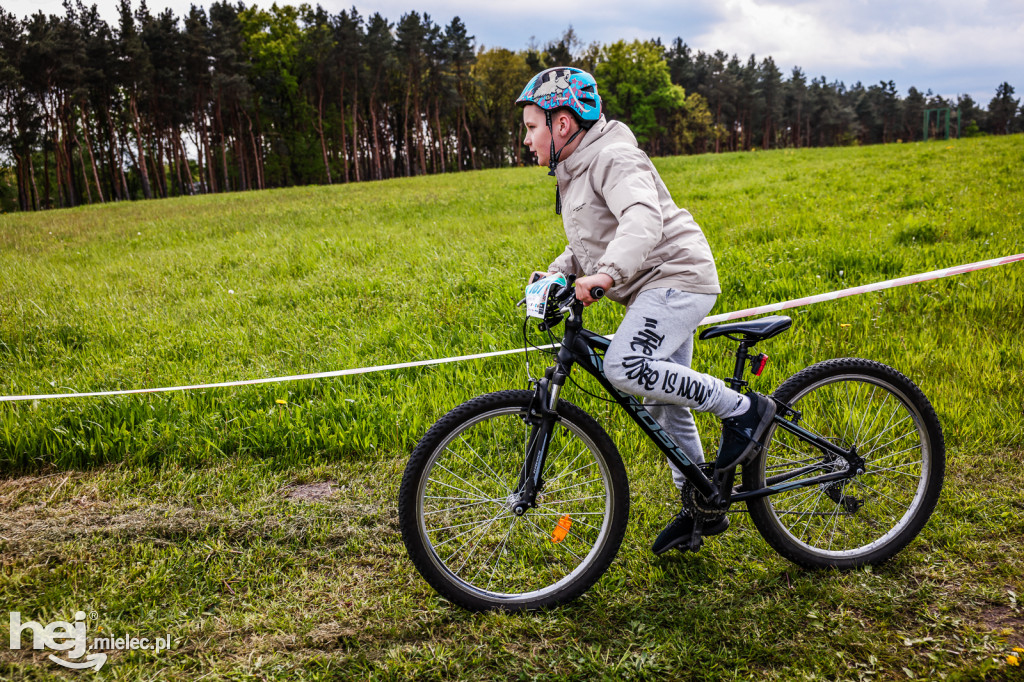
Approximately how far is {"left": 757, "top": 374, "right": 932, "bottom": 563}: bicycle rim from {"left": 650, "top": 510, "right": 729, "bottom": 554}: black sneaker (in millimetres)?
262

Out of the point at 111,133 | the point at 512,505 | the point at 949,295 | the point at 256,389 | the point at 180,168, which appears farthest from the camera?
the point at 180,168

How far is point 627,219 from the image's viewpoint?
264 centimetres

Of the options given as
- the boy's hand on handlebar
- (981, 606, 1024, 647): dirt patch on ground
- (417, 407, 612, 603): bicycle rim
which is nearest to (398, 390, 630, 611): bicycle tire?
(417, 407, 612, 603): bicycle rim

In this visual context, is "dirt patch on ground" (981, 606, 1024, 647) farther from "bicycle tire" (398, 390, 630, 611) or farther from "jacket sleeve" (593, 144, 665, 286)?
"jacket sleeve" (593, 144, 665, 286)

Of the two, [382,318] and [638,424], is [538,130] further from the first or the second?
[382,318]

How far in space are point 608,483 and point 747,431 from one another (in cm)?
72

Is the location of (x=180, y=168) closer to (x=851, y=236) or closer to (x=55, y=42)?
(x=55, y=42)

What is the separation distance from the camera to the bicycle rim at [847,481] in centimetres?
314

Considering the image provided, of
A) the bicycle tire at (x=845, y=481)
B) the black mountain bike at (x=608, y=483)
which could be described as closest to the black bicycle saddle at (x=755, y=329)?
the black mountain bike at (x=608, y=483)

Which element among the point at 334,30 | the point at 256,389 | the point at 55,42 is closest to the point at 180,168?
the point at 334,30

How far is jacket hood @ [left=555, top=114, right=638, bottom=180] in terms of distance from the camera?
2855mm

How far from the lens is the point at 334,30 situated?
51.8 metres

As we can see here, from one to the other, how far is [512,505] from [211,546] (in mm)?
1834
